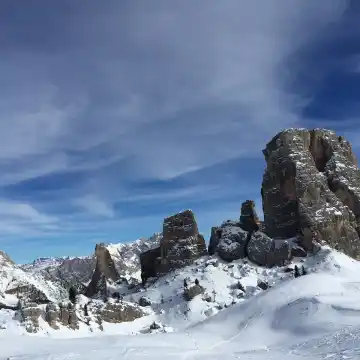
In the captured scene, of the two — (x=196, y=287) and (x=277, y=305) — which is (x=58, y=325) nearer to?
(x=196, y=287)

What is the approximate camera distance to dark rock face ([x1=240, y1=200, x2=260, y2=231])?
101562mm

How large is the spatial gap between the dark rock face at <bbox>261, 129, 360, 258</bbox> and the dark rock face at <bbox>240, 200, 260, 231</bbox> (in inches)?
239

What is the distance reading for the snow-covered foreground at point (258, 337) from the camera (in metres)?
32.4

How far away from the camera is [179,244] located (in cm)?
9562

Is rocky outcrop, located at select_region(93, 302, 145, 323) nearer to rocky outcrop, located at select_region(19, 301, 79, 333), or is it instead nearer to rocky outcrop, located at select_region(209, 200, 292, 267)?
rocky outcrop, located at select_region(19, 301, 79, 333)

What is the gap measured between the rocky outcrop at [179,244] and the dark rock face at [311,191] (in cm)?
1541

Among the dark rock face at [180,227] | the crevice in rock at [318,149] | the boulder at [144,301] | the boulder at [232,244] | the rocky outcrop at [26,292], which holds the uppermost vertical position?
the crevice in rock at [318,149]

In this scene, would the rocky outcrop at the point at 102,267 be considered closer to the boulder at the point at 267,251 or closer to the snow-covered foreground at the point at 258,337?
the boulder at the point at 267,251

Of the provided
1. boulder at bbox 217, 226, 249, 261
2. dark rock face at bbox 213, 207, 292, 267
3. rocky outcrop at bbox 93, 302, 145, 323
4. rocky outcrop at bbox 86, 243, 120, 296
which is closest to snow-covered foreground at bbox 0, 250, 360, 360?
rocky outcrop at bbox 93, 302, 145, 323

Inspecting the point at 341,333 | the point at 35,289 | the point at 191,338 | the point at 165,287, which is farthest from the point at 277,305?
the point at 35,289

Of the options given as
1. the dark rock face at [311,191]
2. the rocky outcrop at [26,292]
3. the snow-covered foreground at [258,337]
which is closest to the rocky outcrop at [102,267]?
the rocky outcrop at [26,292]

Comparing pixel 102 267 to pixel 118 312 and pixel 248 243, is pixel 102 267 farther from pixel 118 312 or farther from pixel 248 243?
pixel 118 312

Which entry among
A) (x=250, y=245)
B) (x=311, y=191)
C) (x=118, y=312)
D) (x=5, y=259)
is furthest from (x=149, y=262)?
(x=5, y=259)

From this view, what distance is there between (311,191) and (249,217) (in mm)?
17856
